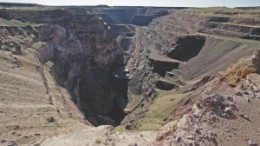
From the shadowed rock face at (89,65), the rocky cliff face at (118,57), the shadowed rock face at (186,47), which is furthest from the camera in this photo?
the shadowed rock face at (186,47)

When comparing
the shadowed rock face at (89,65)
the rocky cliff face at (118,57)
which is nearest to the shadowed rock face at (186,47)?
the rocky cliff face at (118,57)

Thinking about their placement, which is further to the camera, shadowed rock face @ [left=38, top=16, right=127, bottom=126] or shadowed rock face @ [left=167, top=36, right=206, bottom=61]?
shadowed rock face @ [left=167, top=36, right=206, bottom=61]

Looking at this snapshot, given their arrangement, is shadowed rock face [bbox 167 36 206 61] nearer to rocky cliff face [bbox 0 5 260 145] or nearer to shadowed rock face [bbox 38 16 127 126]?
rocky cliff face [bbox 0 5 260 145]

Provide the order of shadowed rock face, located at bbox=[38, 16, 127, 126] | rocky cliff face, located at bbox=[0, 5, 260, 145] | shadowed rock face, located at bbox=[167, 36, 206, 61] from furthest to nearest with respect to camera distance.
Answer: shadowed rock face, located at bbox=[167, 36, 206, 61], shadowed rock face, located at bbox=[38, 16, 127, 126], rocky cliff face, located at bbox=[0, 5, 260, 145]

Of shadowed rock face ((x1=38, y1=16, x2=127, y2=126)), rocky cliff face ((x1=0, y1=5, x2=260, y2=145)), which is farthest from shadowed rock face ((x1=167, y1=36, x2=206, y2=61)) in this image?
shadowed rock face ((x1=38, y1=16, x2=127, y2=126))

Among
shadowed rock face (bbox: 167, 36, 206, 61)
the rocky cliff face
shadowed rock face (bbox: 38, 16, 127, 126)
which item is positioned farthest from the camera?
shadowed rock face (bbox: 167, 36, 206, 61)

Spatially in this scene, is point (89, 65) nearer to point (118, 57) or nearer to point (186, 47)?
point (118, 57)

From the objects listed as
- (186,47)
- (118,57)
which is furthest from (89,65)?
(186,47)

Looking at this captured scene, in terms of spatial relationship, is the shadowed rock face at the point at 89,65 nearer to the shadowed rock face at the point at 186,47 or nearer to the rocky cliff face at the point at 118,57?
the rocky cliff face at the point at 118,57

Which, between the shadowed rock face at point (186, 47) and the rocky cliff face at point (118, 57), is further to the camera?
the shadowed rock face at point (186, 47)

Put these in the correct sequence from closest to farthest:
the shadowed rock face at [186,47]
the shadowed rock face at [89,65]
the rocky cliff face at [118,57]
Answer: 1. the rocky cliff face at [118,57]
2. the shadowed rock face at [89,65]
3. the shadowed rock face at [186,47]

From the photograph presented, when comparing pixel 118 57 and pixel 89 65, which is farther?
pixel 118 57

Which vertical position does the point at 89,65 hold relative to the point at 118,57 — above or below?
above
